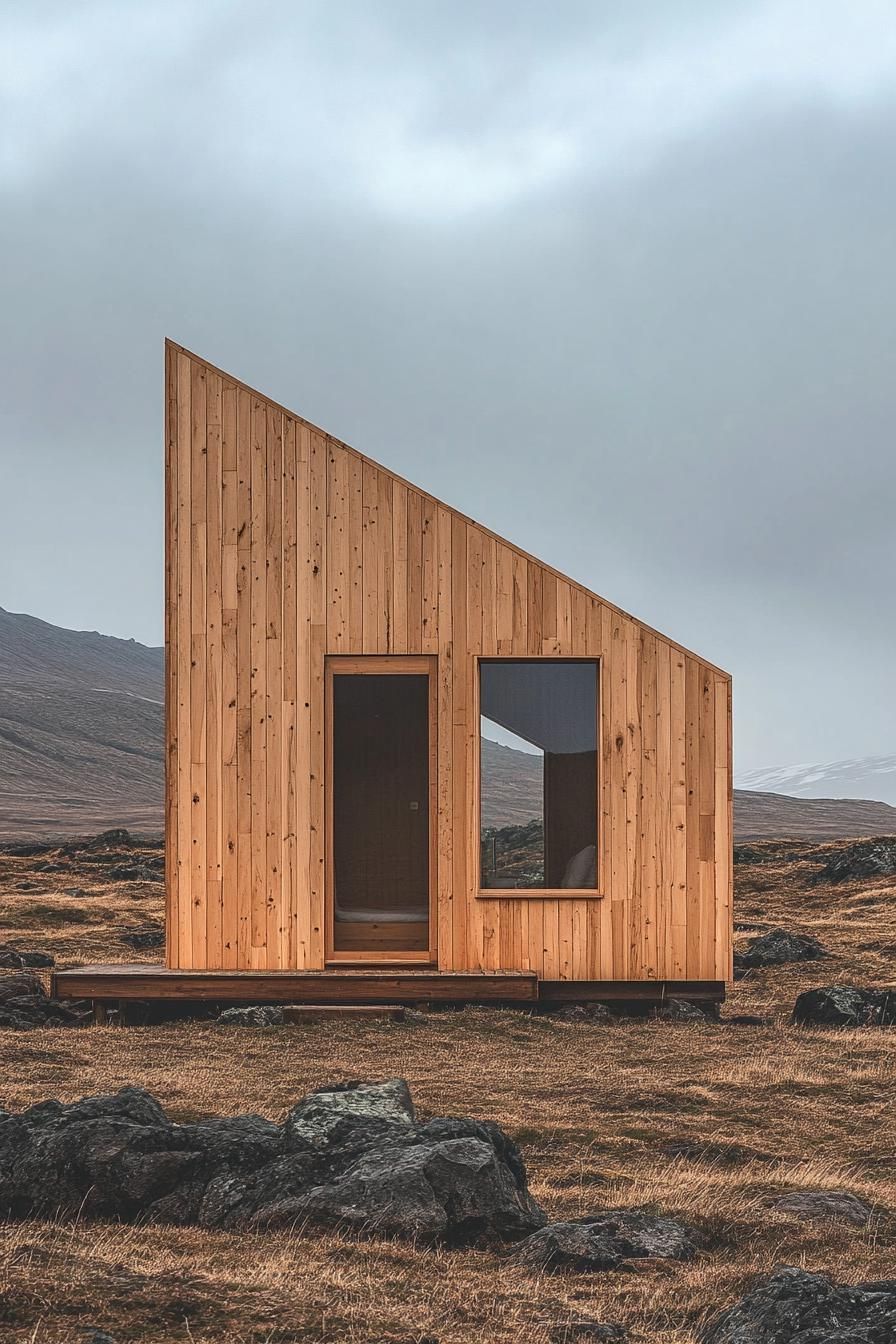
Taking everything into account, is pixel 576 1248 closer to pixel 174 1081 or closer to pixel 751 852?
pixel 174 1081

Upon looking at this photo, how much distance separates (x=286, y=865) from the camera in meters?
11.7

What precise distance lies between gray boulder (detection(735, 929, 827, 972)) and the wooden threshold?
216 inches

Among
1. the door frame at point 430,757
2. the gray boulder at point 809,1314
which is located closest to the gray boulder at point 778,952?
the door frame at point 430,757

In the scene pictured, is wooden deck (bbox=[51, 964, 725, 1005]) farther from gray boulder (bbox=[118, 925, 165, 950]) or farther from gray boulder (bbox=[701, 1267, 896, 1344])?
gray boulder (bbox=[701, 1267, 896, 1344])

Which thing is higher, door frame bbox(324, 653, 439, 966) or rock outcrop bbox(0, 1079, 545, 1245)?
door frame bbox(324, 653, 439, 966)

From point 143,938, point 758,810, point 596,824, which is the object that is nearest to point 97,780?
point 758,810

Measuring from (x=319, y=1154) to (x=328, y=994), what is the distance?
5.87 meters

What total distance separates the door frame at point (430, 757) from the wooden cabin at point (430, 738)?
28mm

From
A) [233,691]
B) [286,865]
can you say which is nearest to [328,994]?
[286,865]

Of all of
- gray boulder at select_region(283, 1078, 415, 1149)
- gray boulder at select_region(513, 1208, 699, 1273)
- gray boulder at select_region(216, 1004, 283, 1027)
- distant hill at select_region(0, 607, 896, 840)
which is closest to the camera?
gray boulder at select_region(513, 1208, 699, 1273)

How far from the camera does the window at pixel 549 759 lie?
1174cm

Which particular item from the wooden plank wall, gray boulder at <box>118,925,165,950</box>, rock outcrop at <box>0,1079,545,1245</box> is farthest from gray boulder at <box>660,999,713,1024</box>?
gray boulder at <box>118,925,165,950</box>

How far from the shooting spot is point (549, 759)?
39.1 feet

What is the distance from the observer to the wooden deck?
1134 cm
